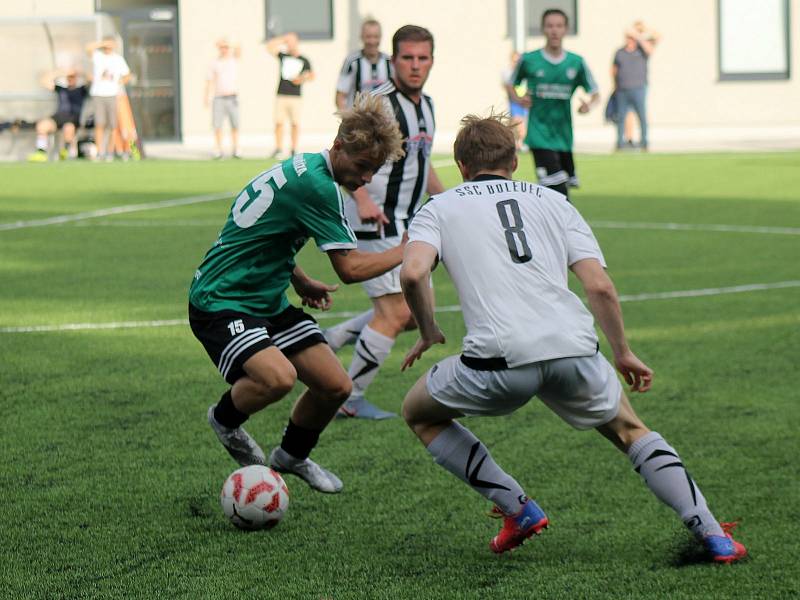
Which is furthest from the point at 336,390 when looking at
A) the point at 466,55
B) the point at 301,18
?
the point at 301,18

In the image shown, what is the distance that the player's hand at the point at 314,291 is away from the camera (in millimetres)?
5891

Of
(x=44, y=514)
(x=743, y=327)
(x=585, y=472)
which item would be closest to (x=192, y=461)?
(x=44, y=514)

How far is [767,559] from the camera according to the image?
4879mm

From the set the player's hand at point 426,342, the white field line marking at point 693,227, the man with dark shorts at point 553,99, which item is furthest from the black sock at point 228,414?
the white field line marking at point 693,227

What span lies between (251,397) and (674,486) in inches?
65.7

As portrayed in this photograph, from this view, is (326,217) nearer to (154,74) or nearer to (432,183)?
(432,183)

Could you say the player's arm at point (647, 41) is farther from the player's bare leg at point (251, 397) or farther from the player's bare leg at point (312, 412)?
the player's bare leg at point (251, 397)

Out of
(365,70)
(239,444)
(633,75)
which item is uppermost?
(633,75)

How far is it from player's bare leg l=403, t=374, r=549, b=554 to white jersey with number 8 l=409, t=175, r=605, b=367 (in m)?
0.37

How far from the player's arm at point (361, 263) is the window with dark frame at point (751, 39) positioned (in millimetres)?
30182

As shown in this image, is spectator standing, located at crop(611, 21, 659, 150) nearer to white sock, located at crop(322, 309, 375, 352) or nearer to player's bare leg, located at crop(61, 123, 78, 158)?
player's bare leg, located at crop(61, 123, 78, 158)

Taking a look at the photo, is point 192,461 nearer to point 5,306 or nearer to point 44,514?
point 44,514

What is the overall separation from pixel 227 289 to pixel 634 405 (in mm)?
2700

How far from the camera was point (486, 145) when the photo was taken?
484 cm
